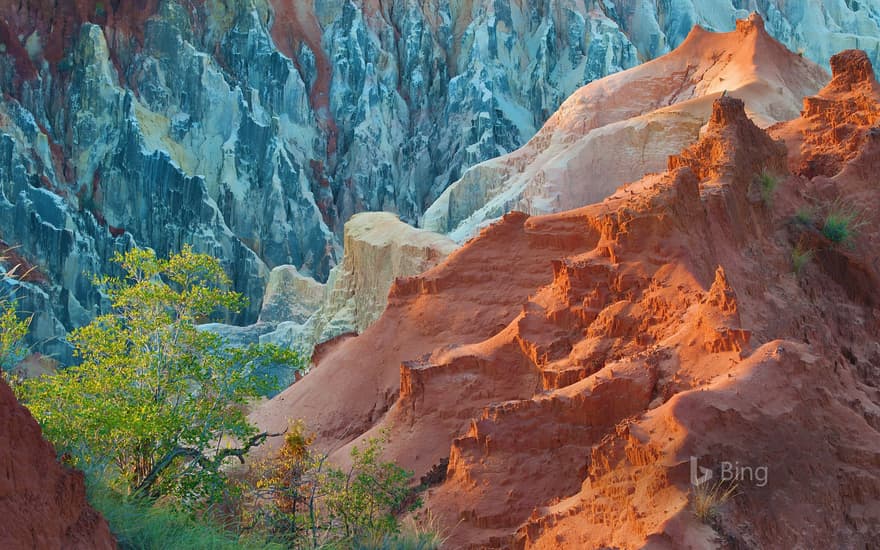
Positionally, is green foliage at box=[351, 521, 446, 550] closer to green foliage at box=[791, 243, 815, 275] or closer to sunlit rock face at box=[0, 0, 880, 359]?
green foliage at box=[791, 243, 815, 275]

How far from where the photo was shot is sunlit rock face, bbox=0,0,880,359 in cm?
4872

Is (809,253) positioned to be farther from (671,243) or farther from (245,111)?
(245,111)

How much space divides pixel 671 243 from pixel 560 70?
171 feet

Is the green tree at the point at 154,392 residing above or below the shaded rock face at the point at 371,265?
above

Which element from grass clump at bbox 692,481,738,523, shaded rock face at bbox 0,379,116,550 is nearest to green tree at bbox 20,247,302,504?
shaded rock face at bbox 0,379,116,550

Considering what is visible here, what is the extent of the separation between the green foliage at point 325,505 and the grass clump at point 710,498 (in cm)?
221

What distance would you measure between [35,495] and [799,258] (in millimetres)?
9514

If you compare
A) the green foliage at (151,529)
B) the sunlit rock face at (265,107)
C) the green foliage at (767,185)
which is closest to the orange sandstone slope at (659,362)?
the green foliage at (767,185)

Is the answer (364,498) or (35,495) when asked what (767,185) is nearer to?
(364,498)

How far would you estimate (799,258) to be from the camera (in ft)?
45.3

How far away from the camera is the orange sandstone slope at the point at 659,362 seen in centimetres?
938

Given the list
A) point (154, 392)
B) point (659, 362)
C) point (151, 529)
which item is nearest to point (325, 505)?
point (154, 392)

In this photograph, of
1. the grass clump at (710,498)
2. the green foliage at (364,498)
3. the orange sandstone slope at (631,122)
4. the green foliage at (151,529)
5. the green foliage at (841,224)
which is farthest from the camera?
the orange sandstone slope at (631,122)

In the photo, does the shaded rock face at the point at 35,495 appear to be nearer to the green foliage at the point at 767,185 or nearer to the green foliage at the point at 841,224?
the green foliage at the point at 767,185
